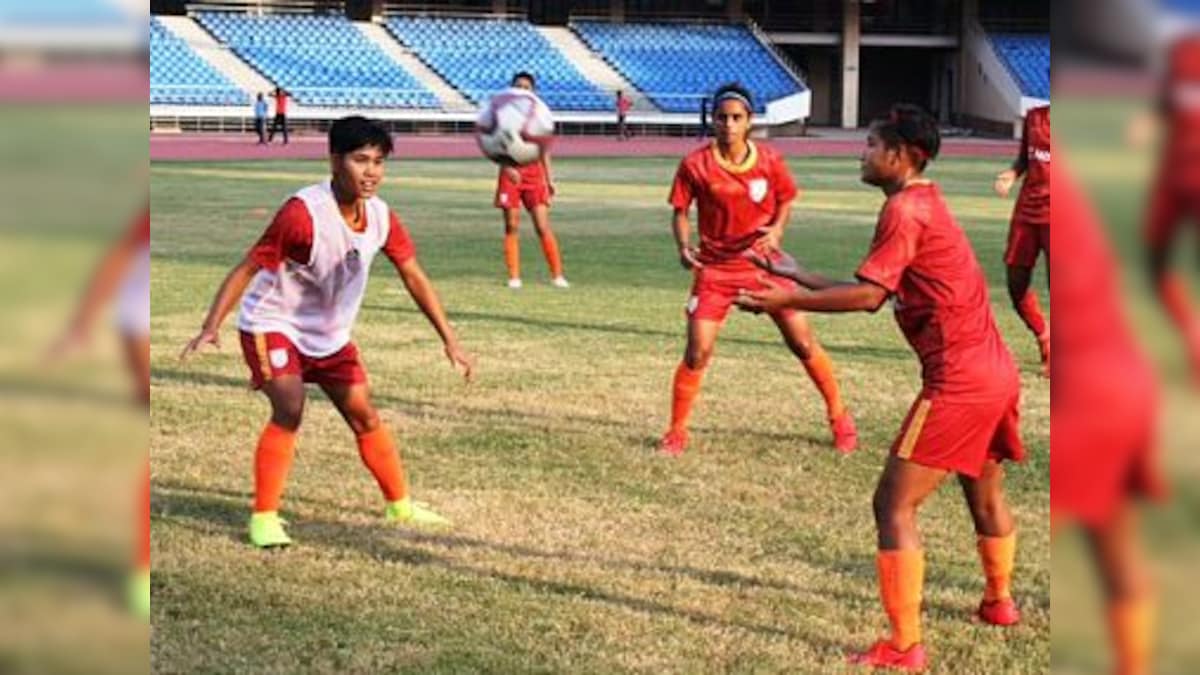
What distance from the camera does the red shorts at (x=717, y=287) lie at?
8164 mm

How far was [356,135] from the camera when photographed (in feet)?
19.1

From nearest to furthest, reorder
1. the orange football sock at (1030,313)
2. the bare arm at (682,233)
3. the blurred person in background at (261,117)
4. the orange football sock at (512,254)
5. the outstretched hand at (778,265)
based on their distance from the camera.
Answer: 1. the outstretched hand at (778,265)
2. the bare arm at (682,233)
3. the orange football sock at (1030,313)
4. the orange football sock at (512,254)
5. the blurred person in background at (261,117)

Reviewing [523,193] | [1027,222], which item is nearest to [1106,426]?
[1027,222]

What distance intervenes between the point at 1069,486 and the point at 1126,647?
70mm

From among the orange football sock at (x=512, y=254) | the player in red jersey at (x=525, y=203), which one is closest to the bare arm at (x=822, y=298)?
the player in red jersey at (x=525, y=203)

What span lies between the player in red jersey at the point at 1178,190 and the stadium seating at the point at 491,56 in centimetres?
4733

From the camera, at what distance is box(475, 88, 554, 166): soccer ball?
6.38m

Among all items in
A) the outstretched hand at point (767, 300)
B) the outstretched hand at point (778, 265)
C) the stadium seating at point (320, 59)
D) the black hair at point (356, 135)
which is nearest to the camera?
the outstretched hand at point (778, 265)

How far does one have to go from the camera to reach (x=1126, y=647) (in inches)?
27.3

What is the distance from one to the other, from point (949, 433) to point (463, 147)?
38383 mm

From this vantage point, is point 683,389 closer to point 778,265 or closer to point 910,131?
point 910,131

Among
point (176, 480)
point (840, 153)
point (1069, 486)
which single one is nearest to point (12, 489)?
point (1069, 486)

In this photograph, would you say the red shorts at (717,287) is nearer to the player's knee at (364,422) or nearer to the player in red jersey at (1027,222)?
the player in red jersey at (1027,222)

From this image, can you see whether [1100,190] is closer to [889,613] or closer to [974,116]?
[889,613]
